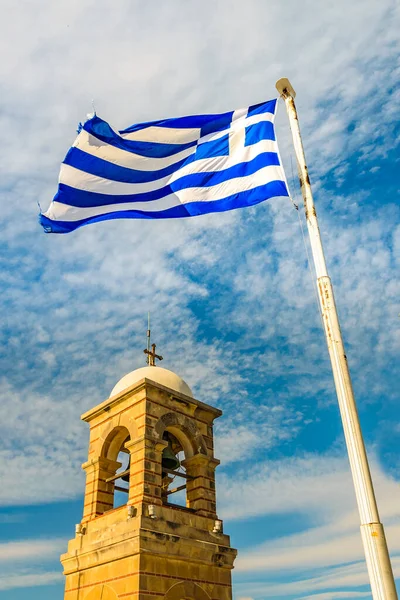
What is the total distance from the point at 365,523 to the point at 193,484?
1003 cm

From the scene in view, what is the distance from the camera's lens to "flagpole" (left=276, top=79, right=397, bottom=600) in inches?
278

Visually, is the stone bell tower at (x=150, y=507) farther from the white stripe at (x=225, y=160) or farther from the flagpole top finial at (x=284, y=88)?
the flagpole top finial at (x=284, y=88)

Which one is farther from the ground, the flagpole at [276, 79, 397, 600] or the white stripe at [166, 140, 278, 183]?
the white stripe at [166, 140, 278, 183]

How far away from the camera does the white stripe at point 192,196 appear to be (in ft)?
36.1

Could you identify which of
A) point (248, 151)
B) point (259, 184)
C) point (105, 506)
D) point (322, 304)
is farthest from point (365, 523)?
point (105, 506)

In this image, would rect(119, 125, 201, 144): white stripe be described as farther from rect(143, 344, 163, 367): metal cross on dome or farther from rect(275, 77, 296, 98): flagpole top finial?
rect(143, 344, 163, 367): metal cross on dome

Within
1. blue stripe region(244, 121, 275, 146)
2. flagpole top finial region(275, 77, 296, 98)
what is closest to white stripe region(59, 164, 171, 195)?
blue stripe region(244, 121, 275, 146)

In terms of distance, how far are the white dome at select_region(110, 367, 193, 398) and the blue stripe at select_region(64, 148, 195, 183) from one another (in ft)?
23.5

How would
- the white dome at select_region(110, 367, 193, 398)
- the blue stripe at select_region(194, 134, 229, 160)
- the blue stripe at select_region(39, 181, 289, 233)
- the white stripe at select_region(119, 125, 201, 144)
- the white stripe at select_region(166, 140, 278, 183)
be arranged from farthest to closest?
the white dome at select_region(110, 367, 193, 398), the white stripe at select_region(119, 125, 201, 144), the blue stripe at select_region(194, 134, 229, 160), the white stripe at select_region(166, 140, 278, 183), the blue stripe at select_region(39, 181, 289, 233)

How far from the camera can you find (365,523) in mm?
7301

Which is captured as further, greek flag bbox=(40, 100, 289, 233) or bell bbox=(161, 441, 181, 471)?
bell bbox=(161, 441, 181, 471)

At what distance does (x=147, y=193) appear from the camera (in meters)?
12.7

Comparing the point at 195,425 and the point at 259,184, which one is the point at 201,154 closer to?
the point at 259,184

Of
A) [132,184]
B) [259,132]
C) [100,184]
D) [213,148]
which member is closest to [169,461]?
[132,184]
